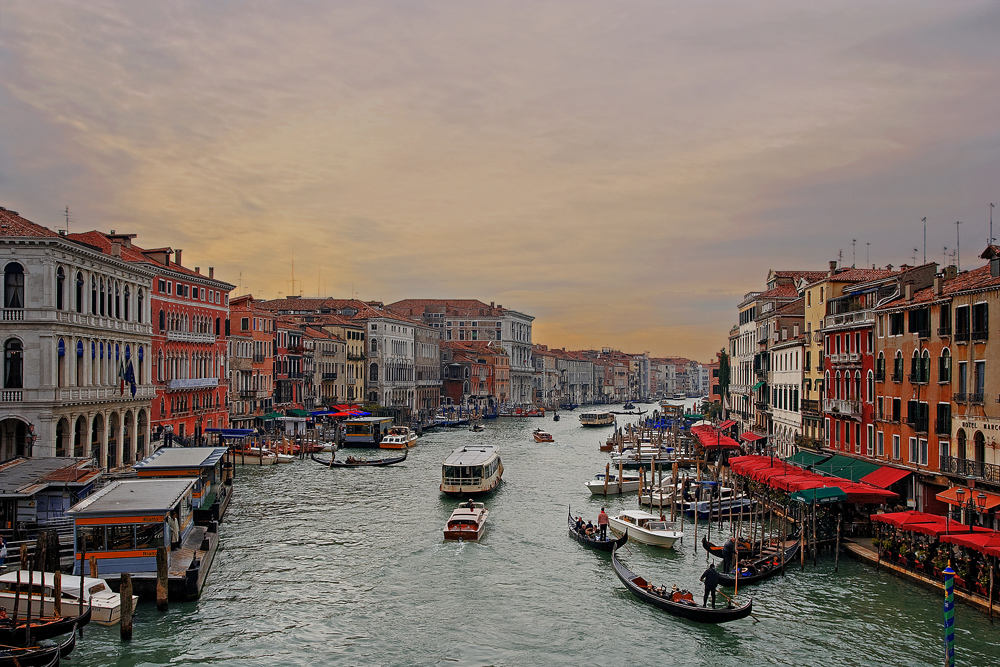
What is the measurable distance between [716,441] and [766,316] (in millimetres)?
6110

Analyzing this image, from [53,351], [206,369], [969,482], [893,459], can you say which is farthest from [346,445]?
[969,482]

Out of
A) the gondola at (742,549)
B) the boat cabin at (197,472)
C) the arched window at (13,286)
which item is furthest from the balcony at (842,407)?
the arched window at (13,286)

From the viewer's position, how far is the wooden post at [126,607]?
1442 centimetres

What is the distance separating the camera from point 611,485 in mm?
33219

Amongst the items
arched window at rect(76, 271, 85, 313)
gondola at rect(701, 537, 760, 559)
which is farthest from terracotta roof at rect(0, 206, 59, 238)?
gondola at rect(701, 537, 760, 559)

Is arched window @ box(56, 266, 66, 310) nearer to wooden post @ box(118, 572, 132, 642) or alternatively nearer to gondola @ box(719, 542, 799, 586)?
wooden post @ box(118, 572, 132, 642)

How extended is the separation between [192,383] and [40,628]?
1129 inches

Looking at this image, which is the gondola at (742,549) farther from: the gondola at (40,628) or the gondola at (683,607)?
the gondola at (40,628)

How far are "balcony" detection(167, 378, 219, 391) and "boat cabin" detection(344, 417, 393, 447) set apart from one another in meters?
9.24

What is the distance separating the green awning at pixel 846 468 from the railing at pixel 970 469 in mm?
3468

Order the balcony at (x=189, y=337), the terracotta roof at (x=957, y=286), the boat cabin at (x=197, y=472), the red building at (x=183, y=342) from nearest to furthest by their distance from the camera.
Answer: the terracotta roof at (x=957, y=286) < the boat cabin at (x=197, y=472) < the red building at (x=183, y=342) < the balcony at (x=189, y=337)

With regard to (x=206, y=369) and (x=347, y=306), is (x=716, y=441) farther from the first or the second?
(x=347, y=306)

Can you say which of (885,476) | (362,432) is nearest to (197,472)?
(885,476)

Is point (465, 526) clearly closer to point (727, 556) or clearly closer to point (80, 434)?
point (727, 556)
